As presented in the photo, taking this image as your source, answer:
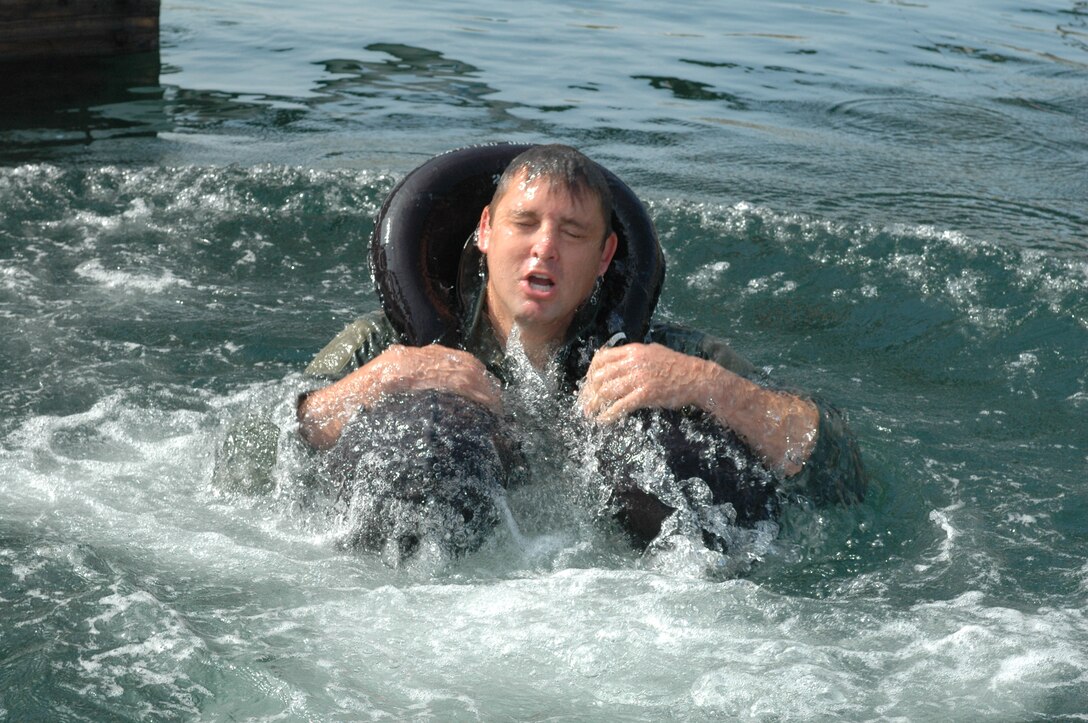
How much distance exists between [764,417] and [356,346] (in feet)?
4.76

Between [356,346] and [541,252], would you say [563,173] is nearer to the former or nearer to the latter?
[541,252]

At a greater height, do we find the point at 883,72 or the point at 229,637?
the point at 883,72

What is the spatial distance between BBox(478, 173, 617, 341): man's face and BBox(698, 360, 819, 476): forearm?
0.55 metres

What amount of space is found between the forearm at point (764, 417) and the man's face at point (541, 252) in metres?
0.55

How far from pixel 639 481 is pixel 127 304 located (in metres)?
3.38

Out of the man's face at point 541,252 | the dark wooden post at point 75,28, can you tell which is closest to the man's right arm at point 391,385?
the man's face at point 541,252

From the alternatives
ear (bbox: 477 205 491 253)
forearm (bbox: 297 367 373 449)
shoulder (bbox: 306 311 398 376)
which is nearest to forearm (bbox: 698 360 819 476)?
ear (bbox: 477 205 491 253)

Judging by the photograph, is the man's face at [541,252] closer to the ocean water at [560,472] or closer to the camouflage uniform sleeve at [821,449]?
the camouflage uniform sleeve at [821,449]

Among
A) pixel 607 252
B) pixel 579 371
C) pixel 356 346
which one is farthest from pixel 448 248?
pixel 579 371

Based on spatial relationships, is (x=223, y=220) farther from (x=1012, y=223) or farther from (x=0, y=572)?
(x=1012, y=223)

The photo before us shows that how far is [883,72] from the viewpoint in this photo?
12.7m

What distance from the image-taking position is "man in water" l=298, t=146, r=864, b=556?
437 cm

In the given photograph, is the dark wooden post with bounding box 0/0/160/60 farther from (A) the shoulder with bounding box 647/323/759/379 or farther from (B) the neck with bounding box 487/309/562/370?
(A) the shoulder with bounding box 647/323/759/379

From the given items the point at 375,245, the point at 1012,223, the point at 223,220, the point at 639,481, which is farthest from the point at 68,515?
the point at 1012,223
